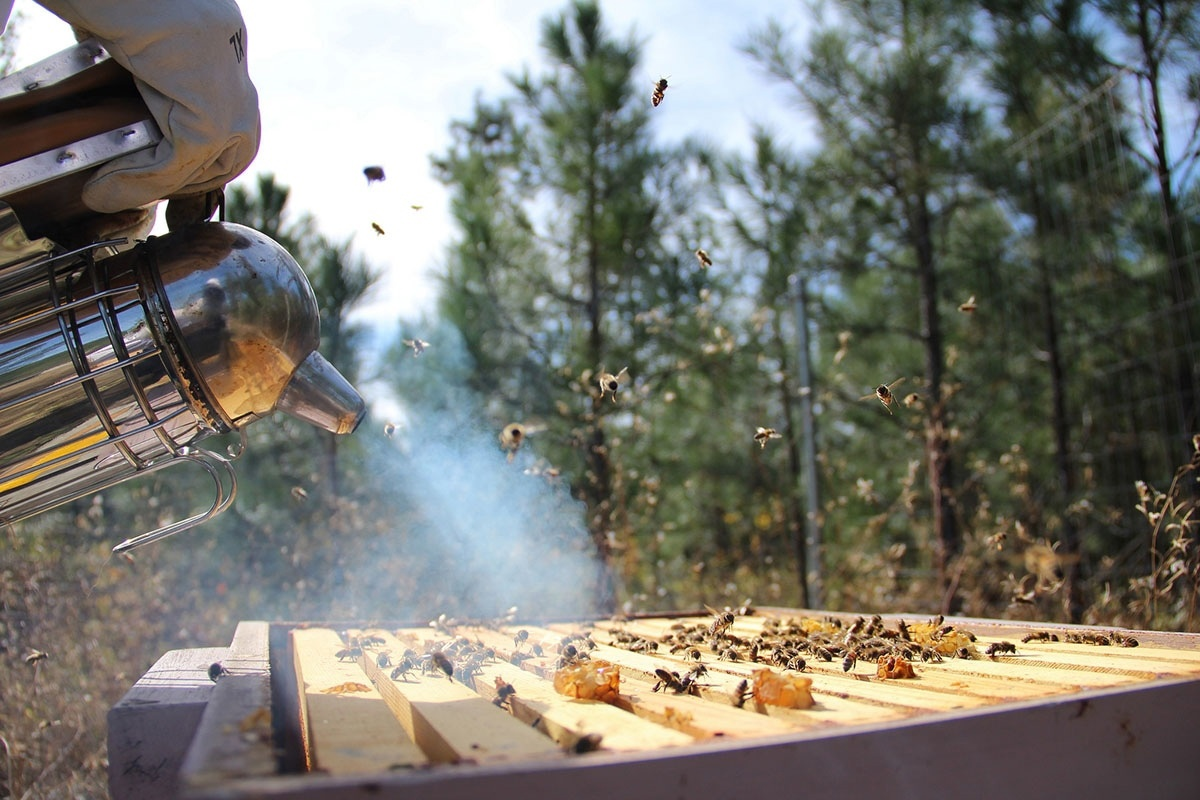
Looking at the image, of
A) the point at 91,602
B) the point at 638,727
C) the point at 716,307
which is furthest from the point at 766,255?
the point at 638,727

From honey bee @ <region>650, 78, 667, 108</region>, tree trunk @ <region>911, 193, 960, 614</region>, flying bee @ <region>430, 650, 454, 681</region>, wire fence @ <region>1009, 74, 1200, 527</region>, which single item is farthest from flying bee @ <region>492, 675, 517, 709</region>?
wire fence @ <region>1009, 74, 1200, 527</region>

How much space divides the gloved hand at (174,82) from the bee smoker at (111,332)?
0.05m

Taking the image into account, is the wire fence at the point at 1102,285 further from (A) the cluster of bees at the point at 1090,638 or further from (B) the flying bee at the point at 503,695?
(B) the flying bee at the point at 503,695

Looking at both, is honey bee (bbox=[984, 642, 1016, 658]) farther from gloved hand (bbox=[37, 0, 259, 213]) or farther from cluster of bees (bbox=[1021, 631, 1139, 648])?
gloved hand (bbox=[37, 0, 259, 213])

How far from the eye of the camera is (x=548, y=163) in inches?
290

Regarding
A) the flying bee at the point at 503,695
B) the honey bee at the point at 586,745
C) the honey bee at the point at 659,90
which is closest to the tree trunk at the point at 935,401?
the honey bee at the point at 659,90

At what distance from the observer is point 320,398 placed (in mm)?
1969

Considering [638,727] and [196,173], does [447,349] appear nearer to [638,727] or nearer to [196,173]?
[196,173]

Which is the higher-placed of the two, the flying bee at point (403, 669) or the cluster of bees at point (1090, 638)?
the cluster of bees at point (1090, 638)

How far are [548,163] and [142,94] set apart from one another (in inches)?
228

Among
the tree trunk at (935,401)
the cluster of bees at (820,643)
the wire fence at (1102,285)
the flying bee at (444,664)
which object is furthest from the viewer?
the wire fence at (1102,285)

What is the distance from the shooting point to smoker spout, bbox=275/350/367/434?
1.93 m

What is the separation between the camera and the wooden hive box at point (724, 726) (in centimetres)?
101

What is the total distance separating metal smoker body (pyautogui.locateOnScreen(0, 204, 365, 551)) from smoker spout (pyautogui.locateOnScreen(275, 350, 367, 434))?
5 centimetres
